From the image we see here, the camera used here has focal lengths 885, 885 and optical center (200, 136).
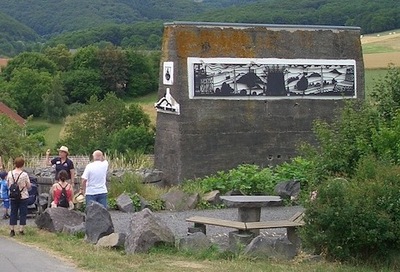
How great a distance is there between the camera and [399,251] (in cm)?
1288

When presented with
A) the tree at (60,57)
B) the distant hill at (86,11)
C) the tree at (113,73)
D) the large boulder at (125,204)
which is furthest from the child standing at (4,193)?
the distant hill at (86,11)

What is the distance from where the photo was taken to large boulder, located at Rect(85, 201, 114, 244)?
1487cm

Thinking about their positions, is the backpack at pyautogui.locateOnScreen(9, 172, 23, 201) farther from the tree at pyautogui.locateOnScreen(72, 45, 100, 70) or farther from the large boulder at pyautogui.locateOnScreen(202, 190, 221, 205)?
the tree at pyautogui.locateOnScreen(72, 45, 100, 70)

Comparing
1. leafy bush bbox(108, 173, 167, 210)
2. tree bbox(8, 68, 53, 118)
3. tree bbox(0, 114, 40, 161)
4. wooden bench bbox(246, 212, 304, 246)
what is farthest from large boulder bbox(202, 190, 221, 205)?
tree bbox(8, 68, 53, 118)

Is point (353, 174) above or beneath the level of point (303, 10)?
beneath

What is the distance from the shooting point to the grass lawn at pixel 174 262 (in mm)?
12562

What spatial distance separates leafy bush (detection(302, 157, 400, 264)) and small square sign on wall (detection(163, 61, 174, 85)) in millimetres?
9794

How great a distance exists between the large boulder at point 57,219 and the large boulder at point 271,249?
4459mm

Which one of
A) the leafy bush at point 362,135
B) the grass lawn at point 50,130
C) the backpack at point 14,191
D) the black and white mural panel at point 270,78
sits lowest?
the grass lawn at point 50,130

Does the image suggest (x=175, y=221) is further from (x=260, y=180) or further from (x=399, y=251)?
(x=399, y=251)

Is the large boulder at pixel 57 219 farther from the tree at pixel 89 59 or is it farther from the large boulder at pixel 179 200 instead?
the tree at pixel 89 59

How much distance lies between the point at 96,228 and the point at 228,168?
28.2ft

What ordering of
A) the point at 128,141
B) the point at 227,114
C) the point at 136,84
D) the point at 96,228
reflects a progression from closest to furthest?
1. the point at 96,228
2. the point at 227,114
3. the point at 128,141
4. the point at 136,84

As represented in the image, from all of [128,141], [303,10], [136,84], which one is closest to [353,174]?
[128,141]
